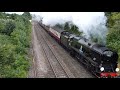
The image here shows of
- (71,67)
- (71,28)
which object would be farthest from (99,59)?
(71,28)

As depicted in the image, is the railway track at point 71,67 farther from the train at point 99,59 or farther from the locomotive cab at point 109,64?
the locomotive cab at point 109,64

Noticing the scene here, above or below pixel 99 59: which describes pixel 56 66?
below

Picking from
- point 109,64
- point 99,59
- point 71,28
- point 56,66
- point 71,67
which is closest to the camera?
point 109,64

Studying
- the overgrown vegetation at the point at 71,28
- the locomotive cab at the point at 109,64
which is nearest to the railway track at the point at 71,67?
the locomotive cab at the point at 109,64

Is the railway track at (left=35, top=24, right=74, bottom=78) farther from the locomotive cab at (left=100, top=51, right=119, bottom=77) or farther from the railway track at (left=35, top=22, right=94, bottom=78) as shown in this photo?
the locomotive cab at (left=100, top=51, right=119, bottom=77)

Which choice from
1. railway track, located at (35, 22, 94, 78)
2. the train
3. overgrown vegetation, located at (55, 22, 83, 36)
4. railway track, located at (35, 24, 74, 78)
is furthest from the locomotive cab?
overgrown vegetation, located at (55, 22, 83, 36)

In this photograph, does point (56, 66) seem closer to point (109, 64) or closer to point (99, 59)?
point (99, 59)

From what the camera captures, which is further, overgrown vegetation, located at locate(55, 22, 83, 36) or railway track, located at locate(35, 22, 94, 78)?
overgrown vegetation, located at locate(55, 22, 83, 36)

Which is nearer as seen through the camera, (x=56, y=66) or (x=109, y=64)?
(x=109, y=64)

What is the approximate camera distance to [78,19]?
1858 centimetres
